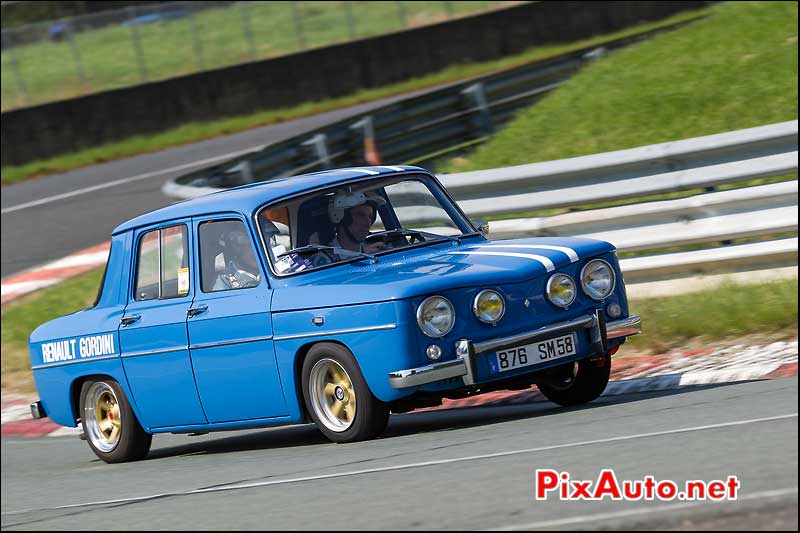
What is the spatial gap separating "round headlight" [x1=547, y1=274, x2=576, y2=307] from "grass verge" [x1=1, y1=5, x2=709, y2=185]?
745 inches

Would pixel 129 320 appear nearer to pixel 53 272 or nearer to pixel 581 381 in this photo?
pixel 581 381

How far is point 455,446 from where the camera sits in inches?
261

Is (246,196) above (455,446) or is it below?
above

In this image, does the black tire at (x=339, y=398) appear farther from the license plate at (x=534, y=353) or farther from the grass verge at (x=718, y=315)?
the grass verge at (x=718, y=315)

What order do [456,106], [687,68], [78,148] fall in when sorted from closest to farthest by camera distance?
[687,68]
[456,106]
[78,148]

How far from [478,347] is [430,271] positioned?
0.52 meters

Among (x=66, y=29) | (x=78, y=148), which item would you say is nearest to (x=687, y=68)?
(x=78, y=148)

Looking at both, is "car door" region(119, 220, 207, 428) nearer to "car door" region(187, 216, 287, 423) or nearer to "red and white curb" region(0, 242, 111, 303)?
"car door" region(187, 216, 287, 423)

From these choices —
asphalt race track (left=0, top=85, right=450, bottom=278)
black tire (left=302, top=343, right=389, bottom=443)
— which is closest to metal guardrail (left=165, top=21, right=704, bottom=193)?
asphalt race track (left=0, top=85, right=450, bottom=278)

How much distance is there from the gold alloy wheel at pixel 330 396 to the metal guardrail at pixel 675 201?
315 cm

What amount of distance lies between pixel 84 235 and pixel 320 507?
41.8 feet

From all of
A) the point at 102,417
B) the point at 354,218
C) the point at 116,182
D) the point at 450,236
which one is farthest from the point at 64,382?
the point at 116,182

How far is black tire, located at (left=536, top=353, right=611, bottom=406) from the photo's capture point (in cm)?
781

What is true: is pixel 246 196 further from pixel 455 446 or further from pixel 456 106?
pixel 456 106
